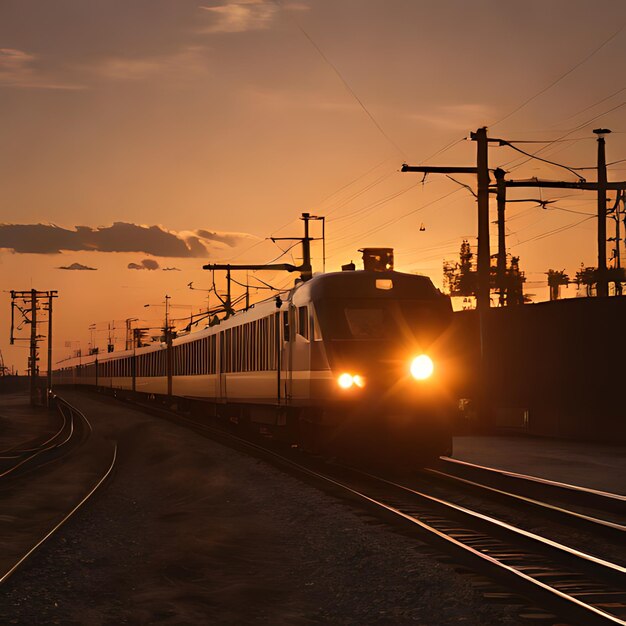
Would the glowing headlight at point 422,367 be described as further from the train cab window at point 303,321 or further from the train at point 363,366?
the train cab window at point 303,321

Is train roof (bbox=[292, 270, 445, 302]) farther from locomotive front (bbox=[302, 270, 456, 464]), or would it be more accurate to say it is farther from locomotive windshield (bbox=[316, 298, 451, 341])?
locomotive windshield (bbox=[316, 298, 451, 341])

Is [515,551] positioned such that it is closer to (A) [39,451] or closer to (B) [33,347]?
(A) [39,451]

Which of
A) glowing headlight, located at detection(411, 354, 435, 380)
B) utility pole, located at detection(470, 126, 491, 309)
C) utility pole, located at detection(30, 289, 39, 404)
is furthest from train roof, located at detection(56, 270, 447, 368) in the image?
utility pole, located at detection(30, 289, 39, 404)

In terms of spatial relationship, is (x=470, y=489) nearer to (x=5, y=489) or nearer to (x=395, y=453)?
(x=395, y=453)

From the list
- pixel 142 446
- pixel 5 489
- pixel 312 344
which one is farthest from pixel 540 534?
pixel 142 446

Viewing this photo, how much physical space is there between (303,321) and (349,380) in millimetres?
2204

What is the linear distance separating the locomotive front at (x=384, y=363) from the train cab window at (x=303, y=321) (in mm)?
476

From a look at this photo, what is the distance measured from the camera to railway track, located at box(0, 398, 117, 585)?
10984 millimetres

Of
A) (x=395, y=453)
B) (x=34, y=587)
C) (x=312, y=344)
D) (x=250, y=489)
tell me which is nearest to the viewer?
(x=34, y=587)

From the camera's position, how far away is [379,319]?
62.0 feet

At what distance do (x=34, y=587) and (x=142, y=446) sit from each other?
19.5 m

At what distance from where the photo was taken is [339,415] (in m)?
18.0

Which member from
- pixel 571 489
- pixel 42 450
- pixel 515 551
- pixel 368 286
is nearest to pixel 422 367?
pixel 368 286

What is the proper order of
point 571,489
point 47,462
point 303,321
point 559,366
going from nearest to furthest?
point 571,489, point 303,321, point 47,462, point 559,366
